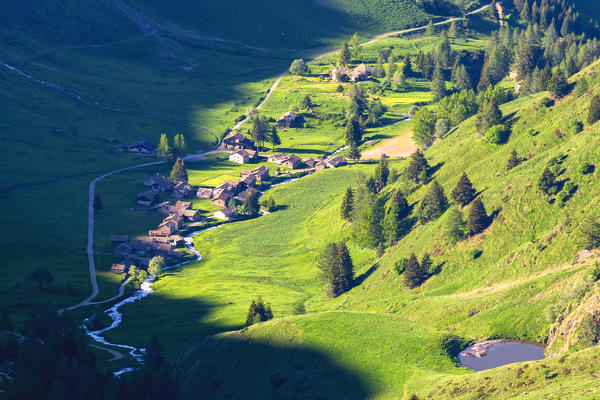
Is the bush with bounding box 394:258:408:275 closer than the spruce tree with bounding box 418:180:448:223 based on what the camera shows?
Yes

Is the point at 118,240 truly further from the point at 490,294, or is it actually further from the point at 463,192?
the point at 490,294

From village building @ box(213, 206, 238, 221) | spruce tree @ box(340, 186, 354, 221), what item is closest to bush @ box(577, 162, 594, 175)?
spruce tree @ box(340, 186, 354, 221)

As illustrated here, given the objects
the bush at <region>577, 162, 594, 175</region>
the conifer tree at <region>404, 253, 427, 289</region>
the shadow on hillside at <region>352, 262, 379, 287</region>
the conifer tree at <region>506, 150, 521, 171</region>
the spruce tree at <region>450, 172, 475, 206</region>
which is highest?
the bush at <region>577, 162, 594, 175</region>

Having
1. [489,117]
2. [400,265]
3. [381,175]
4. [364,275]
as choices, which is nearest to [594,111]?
[489,117]

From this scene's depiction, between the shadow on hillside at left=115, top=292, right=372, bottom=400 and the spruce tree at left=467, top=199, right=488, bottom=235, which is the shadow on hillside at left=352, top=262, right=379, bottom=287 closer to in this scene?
the spruce tree at left=467, top=199, right=488, bottom=235

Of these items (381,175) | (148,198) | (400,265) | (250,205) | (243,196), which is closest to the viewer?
(400,265)

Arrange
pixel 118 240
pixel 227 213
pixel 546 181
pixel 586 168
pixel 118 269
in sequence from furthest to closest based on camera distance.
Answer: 1. pixel 227 213
2. pixel 118 240
3. pixel 118 269
4. pixel 546 181
5. pixel 586 168

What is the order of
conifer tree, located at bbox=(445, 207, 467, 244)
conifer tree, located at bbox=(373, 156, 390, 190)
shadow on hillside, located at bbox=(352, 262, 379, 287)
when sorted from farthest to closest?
conifer tree, located at bbox=(373, 156, 390, 190) → shadow on hillside, located at bbox=(352, 262, 379, 287) → conifer tree, located at bbox=(445, 207, 467, 244)

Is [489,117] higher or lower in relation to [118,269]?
higher
